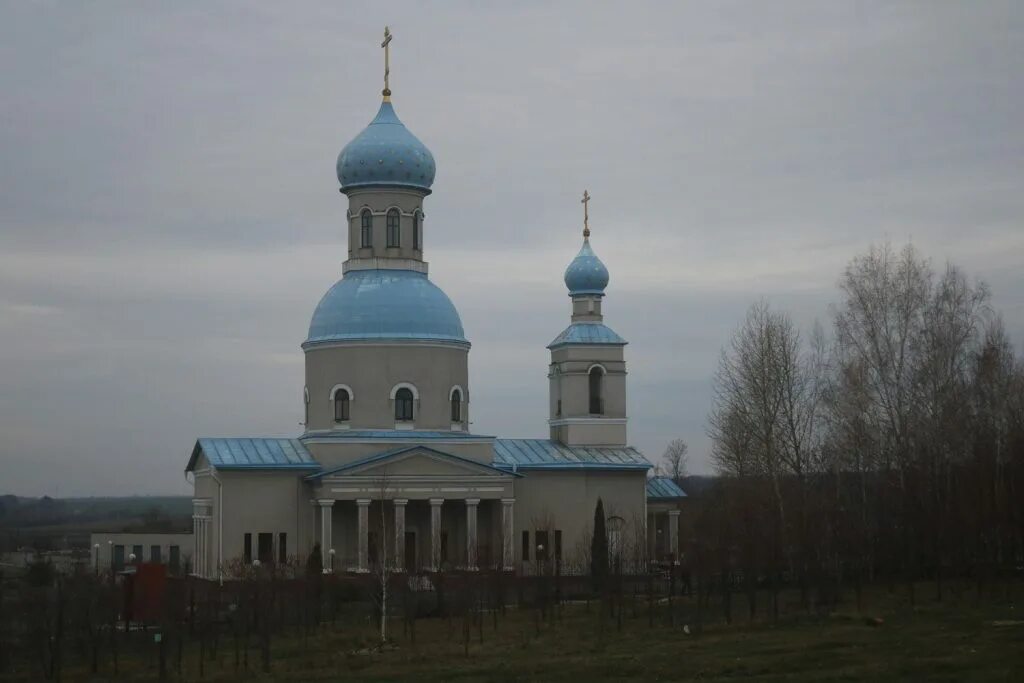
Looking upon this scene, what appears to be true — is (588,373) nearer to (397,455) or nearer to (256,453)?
(397,455)

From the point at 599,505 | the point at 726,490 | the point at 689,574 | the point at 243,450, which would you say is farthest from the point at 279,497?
the point at 726,490

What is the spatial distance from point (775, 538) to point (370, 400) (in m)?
11.8

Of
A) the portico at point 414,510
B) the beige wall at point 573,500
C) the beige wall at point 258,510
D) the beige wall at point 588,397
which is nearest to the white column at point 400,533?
the portico at point 414,510

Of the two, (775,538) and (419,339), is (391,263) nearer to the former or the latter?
(419,339)

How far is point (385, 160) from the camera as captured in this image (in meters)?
42.4

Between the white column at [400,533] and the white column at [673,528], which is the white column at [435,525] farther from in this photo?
the white column at [673,528]

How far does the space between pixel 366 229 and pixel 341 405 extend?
4.89m

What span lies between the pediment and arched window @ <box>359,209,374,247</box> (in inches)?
245

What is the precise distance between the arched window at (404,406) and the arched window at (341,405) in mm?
1302

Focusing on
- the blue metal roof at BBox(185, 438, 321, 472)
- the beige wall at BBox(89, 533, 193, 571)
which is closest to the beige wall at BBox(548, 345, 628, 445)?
the blue metal roof at BBox(185, 438, 321, 472)

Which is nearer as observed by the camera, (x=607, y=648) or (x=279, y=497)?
(x=607, y=648)

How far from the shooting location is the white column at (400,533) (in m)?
37.0

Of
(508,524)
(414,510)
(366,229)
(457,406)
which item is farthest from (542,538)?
(366,229)

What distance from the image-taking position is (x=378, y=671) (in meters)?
23.0
